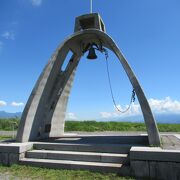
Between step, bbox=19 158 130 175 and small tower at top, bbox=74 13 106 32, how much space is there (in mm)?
5833

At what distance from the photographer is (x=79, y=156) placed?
870cm

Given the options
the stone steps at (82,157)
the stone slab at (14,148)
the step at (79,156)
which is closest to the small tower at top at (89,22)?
the stone steps at (82,157)

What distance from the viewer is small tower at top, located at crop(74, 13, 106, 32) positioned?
10977mm

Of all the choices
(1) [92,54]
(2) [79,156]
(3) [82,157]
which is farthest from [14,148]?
(1) [92,54]

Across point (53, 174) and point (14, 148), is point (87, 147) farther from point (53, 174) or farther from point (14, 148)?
point (14, 148)

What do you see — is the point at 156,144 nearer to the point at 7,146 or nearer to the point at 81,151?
the point at 81,151

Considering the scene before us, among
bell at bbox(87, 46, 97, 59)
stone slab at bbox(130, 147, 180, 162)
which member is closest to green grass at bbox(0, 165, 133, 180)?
stone slab at bbox(130, 147, 180, 162)

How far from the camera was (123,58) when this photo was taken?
31.8 ft

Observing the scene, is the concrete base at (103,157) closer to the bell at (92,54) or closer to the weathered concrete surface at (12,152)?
the weathered concrete surface at (12,152)

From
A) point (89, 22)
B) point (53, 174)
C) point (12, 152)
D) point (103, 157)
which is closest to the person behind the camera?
point (53, 174)

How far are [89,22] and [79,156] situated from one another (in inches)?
240

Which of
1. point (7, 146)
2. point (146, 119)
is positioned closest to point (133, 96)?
point (146, 119)

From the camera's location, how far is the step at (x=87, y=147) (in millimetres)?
8633

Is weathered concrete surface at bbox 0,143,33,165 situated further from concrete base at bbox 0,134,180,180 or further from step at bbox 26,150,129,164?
step at bbox 26,150,129,164
